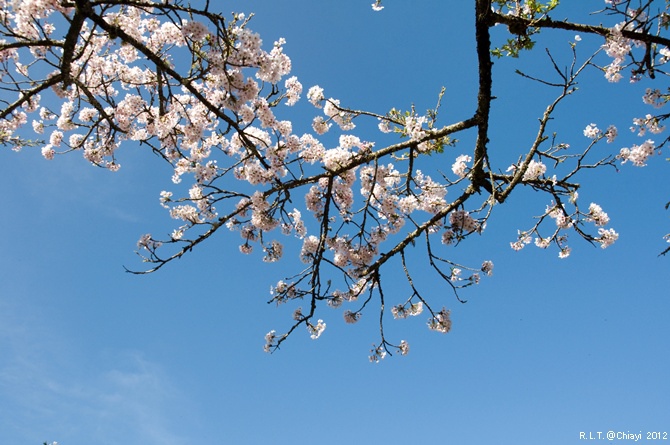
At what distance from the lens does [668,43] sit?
4.31 meters

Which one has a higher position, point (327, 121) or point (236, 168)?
point (327, 121)

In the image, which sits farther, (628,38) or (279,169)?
(279,169)

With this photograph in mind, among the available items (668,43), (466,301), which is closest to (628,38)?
(668,43)

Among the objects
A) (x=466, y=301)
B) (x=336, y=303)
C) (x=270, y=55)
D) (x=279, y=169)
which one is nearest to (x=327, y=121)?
(x=279, y=169)

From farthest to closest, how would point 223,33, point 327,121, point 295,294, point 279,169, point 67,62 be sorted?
point 327,121 → point 295,294 → point 279,169 → point 67,62 → point 223,33

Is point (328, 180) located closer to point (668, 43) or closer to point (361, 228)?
point (361, 228)

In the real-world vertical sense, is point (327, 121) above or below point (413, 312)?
above

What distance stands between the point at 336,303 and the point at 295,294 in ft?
2.33

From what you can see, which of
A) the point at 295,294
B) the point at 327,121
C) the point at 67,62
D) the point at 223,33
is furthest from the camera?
the point at 327,121

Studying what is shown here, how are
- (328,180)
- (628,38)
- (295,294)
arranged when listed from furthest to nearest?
(295,294), (328,180), (628,38)

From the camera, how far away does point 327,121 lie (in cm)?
599

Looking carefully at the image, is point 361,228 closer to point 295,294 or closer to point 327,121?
point 295,294

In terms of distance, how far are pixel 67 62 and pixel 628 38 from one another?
5132 mm

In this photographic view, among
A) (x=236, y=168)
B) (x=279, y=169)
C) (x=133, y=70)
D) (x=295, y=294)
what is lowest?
(x=295, y=294)
